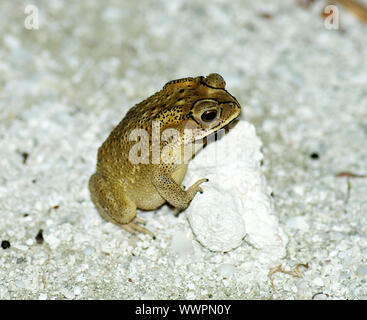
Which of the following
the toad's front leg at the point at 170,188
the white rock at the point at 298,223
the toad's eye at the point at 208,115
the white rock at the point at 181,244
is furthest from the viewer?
the white rock at the point at 298,223

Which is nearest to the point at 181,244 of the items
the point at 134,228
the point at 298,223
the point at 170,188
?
the point at 134,228

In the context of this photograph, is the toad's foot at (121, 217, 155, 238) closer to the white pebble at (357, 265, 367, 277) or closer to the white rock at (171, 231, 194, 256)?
the white rock at (171, 231, 194, 256)

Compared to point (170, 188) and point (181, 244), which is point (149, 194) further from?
point (181, 244)

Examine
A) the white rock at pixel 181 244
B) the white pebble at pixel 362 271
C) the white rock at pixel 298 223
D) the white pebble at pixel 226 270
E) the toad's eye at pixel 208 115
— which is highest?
the toad's eye at pixel 208 115

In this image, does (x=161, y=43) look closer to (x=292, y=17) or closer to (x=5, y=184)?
(x=292, y=17)

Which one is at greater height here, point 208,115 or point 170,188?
point 208,115

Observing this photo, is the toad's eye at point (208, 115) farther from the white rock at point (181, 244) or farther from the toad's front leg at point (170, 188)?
the white rock at point (181, 244)

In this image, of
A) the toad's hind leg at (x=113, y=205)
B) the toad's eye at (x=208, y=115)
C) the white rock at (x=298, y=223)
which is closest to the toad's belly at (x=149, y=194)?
the toad's hind leg at (x=113, y=205)
